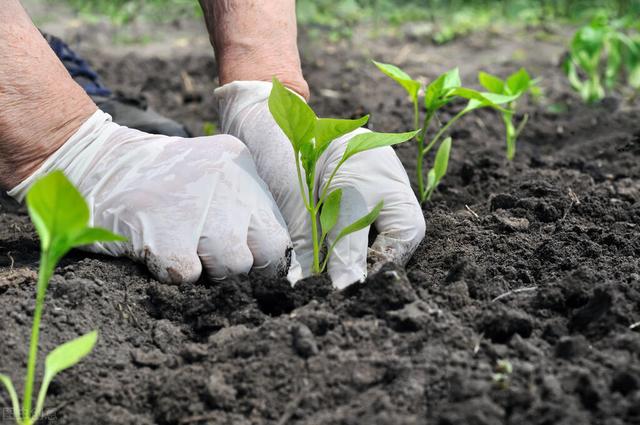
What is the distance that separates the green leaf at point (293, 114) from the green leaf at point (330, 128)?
2cm

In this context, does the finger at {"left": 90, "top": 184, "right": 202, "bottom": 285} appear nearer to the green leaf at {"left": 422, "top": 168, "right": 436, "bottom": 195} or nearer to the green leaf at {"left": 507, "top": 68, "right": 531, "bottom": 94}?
the green leaf at {"left": 422, "top": 168, "right": 436, "bottom": 195}

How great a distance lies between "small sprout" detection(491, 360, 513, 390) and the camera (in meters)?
1.29

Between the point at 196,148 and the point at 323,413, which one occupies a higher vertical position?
the point at 196,148

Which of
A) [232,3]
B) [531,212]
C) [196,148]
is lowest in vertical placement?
[531,212]

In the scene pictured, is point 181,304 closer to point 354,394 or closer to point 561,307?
point 354,394

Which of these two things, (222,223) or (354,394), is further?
(222,223)

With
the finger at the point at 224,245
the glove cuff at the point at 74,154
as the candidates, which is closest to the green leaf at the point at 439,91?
the finger at the point at 224,245

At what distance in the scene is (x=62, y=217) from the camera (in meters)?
1.14

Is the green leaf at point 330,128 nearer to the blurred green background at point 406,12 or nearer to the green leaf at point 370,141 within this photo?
the green leaf at point 370,141

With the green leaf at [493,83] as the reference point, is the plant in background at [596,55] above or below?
below

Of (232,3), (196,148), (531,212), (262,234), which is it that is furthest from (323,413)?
(232,3)

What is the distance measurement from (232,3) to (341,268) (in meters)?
1.15

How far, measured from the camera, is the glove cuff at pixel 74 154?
2.08 m

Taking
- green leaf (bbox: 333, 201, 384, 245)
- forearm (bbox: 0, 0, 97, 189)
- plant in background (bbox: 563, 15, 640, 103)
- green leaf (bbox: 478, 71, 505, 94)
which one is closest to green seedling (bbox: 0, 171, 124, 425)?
green leaf (bbox: 333, 201, 384, 245)
